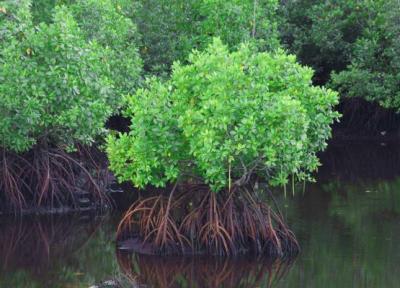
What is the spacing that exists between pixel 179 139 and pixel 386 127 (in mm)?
15389

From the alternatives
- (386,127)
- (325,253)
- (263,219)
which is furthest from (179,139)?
(386,127)

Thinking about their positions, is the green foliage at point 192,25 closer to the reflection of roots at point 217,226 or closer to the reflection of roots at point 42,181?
the reflection of roots at point 42,181

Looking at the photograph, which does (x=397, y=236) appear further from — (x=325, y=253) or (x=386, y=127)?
(x=386, y=127)

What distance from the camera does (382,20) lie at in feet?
86.9

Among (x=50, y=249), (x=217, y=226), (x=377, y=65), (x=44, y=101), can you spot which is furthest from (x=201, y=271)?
(x=377, y=65)

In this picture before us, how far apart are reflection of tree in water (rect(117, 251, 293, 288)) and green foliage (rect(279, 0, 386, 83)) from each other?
1278cm

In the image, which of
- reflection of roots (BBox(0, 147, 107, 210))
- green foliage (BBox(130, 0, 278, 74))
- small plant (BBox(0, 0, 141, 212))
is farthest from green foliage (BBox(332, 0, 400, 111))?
reflection of roots (BBox(0, 147, 107, 210))

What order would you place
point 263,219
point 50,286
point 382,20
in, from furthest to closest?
point 382,20, point 263,219, point 50,286

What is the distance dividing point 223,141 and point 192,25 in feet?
30.5

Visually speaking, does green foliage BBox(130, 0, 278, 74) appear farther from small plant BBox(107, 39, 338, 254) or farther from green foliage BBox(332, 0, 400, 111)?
small plant BBox(107, 39, 338, 254)

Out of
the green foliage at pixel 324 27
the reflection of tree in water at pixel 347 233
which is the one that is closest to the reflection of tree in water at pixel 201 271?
the reflection of tree in water at pixel 347 233

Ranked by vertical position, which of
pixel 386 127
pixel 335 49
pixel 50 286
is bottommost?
pixel 50 286

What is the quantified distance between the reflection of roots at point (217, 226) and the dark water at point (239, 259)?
277 millimetres

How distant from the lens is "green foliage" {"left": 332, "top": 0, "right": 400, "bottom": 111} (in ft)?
84.8
